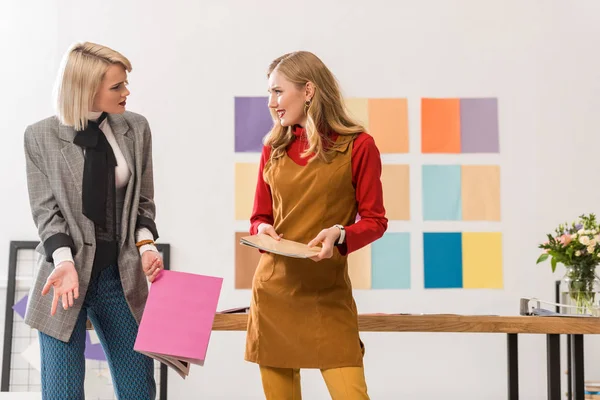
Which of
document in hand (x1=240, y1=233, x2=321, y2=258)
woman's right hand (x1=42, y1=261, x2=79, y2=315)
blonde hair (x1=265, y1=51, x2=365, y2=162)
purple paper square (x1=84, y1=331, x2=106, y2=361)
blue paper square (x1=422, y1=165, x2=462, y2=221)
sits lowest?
purple paper square (x1=84, y1=331, x2=106, y2=361)

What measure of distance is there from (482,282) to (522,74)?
1.06 m

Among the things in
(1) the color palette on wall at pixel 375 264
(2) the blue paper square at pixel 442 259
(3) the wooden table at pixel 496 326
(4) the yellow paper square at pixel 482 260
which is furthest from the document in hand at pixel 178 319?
(4) the yellow paper square at pixel 482 260

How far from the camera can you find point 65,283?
166 cm

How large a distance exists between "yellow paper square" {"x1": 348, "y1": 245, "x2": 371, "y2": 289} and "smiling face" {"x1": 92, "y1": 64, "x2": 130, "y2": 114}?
2.00 meters

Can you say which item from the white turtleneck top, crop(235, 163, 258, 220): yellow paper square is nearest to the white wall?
crop(235, 163, 258, 220): yellow paper square

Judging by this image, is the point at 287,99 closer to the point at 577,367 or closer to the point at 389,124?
the point at 577,367

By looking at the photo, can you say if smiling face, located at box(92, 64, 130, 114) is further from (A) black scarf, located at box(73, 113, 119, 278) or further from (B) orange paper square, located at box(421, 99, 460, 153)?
(B) orange paper square, located at box(421, 99, 460, 153)

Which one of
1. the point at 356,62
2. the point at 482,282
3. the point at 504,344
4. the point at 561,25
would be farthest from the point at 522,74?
the point at 504,344

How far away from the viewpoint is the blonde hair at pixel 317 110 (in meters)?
1.78

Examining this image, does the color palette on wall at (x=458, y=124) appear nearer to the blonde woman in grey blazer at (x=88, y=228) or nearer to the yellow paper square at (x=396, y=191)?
the yellow paper square at (x=396, y=191)

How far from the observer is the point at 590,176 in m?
3.69

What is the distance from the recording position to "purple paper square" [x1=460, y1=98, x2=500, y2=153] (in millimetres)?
3703

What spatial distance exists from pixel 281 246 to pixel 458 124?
90.8 inches

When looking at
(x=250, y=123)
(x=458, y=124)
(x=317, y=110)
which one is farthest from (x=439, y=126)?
(x=317, y=110)
